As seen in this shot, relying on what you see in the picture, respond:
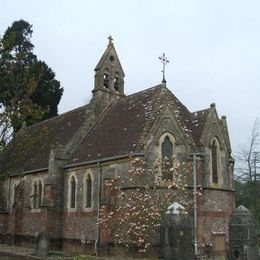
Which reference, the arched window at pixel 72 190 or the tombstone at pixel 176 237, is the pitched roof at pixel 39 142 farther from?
the tombstone at pixel 176 237

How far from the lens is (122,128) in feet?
91.5

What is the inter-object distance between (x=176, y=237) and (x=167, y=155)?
574 inches

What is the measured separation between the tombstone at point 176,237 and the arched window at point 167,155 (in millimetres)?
13059

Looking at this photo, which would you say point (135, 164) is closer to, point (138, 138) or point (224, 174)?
point (138, 138)

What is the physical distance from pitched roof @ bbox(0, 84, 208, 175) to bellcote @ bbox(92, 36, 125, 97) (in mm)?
1428

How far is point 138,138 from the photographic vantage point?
24922 millimetres

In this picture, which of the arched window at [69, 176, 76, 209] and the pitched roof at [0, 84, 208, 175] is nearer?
the pitched roof at [0, 84, 208, 175]

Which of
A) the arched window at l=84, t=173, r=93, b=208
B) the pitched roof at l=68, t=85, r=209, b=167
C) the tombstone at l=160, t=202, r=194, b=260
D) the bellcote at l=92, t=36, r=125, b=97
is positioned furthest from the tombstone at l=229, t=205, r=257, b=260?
the bellcote at l=92, t=36, r=125, b=97

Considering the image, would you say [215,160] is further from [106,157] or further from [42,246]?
[42,246]

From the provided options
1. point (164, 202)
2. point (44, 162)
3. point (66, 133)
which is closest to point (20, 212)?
point (44, 162)

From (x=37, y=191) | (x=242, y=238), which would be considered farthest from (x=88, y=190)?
(x=242, y=238)

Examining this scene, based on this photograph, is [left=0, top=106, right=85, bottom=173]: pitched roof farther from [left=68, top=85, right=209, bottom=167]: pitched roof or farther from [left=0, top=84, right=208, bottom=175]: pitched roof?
[left=68, top=85, right=209, bottom=167]: pitched roof

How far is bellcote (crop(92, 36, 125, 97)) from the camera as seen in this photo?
3312 centimetres

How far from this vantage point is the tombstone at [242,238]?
1245 centimetres
